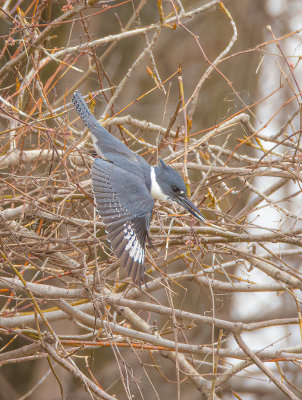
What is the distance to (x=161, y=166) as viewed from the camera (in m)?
2.50

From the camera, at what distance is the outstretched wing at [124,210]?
83.0 inches

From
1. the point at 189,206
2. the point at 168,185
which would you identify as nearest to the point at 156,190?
the point at 168,185

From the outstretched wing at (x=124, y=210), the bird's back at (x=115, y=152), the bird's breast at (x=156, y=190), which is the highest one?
the bird's back at (x=115, y=152)

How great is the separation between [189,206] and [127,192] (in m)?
0.26

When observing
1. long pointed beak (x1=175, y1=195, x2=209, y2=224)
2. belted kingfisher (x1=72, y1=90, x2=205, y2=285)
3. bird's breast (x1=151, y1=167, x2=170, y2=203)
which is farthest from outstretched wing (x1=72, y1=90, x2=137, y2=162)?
long pointed beak (x1=175, y1=195, x2=209, y2=224)

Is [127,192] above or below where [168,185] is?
below

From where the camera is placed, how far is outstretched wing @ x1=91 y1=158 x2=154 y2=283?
211 centimetres

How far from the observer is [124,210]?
234 cm

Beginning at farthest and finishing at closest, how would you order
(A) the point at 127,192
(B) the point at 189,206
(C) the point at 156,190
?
(C) the point at 156,190 → (A) the point at 127,192 → (B) the point at 189,206

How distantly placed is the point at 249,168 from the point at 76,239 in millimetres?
706

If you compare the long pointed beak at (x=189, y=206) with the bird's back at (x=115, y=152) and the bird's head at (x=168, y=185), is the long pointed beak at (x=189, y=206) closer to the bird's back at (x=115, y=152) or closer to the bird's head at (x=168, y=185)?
the bird's head at (x=168, y=185)

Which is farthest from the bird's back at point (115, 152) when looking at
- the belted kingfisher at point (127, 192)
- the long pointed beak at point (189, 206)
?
the long pointed beak at point (189, 206)

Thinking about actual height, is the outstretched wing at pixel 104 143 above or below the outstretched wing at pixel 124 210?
above

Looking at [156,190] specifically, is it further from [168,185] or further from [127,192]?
[127,192]
